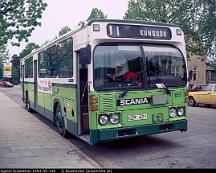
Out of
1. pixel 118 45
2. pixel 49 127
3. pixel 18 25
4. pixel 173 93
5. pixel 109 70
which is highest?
pixel 18 25

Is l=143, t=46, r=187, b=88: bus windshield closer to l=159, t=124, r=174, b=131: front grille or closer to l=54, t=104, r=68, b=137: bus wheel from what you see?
l=159, t=124, r=174, b=131: front grille

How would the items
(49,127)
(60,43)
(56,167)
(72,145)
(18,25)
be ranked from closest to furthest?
(56,167) < (72,145) < (60,43) < (49,127) < (18,25)

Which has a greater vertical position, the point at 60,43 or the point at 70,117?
the point at 60,43

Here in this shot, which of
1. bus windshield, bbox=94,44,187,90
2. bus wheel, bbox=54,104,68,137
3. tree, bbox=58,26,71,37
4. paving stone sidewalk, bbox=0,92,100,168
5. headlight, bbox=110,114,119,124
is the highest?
tree, bbox=58,26,71,37

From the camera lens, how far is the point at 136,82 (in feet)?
28.0

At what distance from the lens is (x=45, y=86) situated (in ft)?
43.7

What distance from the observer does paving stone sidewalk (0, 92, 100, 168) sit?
25.0ft

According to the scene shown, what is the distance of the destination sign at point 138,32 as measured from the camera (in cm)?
847

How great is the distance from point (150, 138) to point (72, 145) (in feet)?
7.34

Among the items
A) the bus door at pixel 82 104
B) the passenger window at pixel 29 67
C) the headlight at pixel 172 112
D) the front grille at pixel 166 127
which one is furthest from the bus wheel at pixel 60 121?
the passenger window at pixel 29 67

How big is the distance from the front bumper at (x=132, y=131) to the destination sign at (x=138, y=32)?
2.13 m

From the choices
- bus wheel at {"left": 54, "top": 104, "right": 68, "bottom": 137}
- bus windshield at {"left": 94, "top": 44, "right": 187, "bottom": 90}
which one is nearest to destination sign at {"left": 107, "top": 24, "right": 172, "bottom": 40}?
bus windshield at {"left": 94, "top": 44, "right": 187, "bottom": 90}

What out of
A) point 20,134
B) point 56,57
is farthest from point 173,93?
point 20,134

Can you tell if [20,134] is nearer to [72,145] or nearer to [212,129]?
[72,145]
